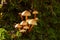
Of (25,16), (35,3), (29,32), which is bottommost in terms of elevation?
(29,32)

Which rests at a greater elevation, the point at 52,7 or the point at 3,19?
the point at 52,7

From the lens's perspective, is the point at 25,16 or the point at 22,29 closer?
the point at 22,29

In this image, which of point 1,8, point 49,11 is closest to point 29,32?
point 49,11

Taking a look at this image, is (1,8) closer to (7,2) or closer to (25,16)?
(7,2)

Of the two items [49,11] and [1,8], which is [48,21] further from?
[1,8]

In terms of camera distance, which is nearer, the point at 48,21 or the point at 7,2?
the point at 48,21

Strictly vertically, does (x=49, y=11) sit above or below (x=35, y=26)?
above

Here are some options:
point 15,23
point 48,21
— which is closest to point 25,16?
point 15,23

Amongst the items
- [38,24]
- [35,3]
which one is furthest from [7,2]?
[38,24]
